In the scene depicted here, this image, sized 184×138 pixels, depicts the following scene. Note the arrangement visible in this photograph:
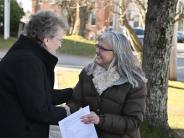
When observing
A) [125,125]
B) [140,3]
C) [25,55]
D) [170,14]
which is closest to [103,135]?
[125,125]

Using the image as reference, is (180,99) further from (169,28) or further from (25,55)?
(25,55)

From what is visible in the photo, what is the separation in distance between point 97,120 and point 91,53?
28.5 meters

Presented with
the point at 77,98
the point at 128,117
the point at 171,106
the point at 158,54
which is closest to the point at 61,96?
the point at 77,98

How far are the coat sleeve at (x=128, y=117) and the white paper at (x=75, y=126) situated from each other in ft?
0.42

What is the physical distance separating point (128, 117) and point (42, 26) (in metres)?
1.03

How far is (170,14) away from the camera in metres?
8.94

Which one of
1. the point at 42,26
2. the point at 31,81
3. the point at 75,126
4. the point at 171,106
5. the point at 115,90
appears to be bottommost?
the point at 171,106

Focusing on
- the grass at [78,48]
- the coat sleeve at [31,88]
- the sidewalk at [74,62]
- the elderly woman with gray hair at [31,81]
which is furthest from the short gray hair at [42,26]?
the grass at [78,48]

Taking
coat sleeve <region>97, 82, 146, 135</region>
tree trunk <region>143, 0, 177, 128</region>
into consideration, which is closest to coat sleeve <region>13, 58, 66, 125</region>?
coat sleeve <region>97, 82, 146, 135</region>

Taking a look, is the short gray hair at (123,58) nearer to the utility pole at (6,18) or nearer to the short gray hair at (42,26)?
the short gray hair at (42,26)

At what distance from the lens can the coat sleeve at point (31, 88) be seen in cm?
429

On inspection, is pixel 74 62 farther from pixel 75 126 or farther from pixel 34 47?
pixel 34 47

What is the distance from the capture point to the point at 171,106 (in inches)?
572

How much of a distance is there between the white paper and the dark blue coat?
74 mm
